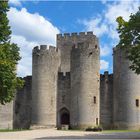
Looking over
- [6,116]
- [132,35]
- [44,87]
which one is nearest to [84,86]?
[44,87]

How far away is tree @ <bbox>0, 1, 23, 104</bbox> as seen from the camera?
32719mm

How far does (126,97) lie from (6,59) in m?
22.9

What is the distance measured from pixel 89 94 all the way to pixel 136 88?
550 centimetres

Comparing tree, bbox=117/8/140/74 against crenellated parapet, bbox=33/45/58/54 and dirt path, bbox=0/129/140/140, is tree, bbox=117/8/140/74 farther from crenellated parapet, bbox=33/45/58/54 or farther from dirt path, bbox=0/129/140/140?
crenellated parapet, bbox=33/45/58/54

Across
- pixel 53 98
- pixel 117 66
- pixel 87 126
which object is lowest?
pixel 87 126

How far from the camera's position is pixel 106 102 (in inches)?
2168

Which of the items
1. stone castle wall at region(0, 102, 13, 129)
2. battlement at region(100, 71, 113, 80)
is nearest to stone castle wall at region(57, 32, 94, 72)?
battlement at region(100, 71, 113, 80)

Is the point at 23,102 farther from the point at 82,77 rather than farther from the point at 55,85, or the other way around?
the point at 82,77

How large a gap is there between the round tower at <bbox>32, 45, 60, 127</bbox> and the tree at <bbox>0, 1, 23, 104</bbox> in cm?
1934

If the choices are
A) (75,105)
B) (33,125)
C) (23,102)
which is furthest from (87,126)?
(23,102)

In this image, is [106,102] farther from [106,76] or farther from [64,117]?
[64,117]

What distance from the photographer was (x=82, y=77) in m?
52.9

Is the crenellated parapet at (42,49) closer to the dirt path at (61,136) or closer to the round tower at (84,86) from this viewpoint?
the round tower at (84,86)

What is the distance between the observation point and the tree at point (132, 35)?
3362 cm
